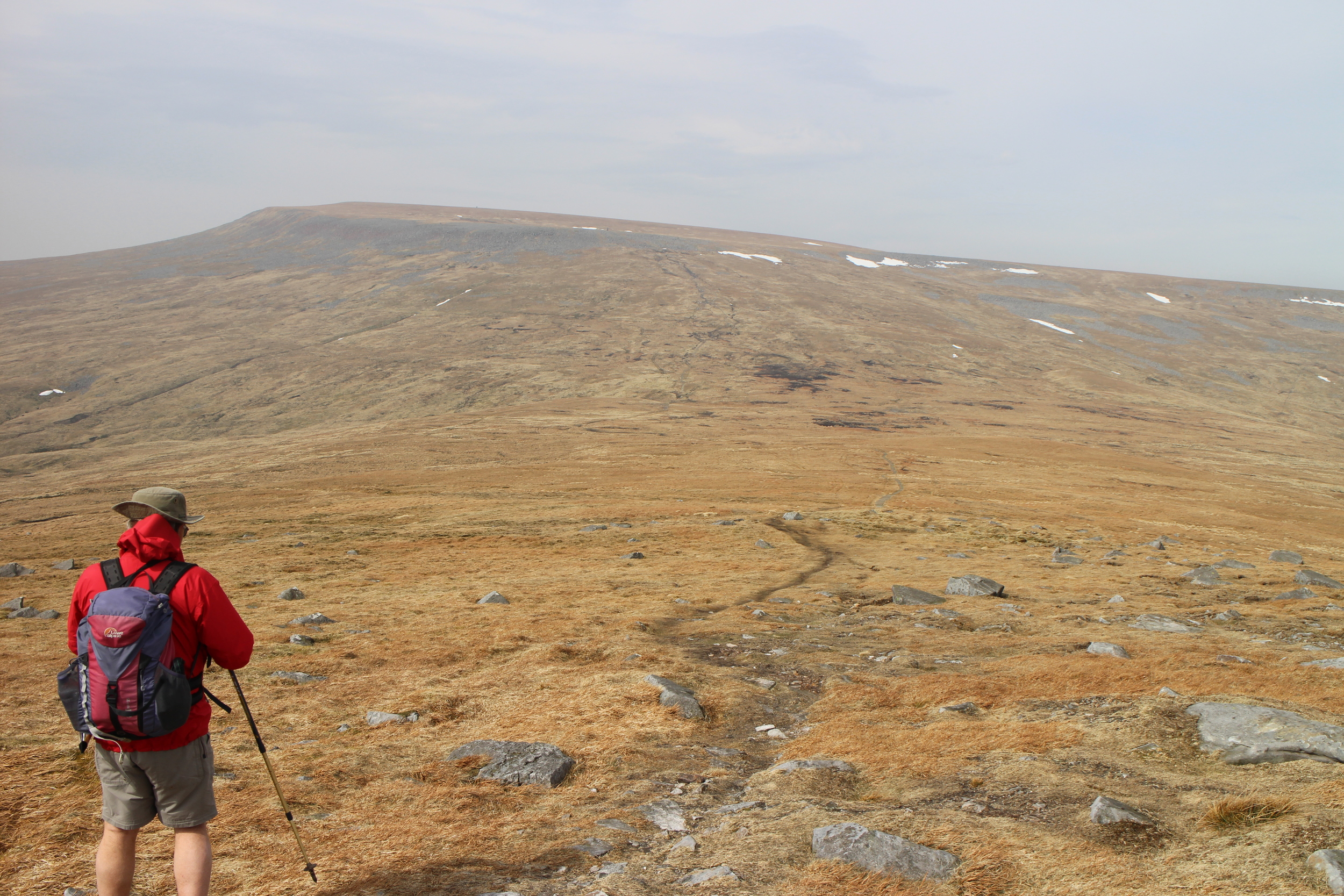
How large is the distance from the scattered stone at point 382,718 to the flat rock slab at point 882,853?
782cm

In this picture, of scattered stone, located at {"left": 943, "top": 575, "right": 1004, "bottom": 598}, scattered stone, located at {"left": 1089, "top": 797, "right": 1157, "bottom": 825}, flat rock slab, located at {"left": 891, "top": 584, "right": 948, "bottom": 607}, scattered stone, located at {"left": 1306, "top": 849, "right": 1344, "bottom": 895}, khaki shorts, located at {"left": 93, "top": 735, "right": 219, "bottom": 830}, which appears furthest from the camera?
scattered stone, located at {"left": 943, "top": 575, "right": 1004, "bottom": 598}

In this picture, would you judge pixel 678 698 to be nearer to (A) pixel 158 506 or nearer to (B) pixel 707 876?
(B) pixel 707 876

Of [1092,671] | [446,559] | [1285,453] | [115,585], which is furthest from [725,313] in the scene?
[115,585]

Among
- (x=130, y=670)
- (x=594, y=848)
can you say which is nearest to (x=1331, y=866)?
(x=594, y=848)

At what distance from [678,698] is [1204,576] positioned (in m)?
23.8

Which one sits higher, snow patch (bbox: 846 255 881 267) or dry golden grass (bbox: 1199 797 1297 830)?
snow patch (bbox: 846 255 881 267)

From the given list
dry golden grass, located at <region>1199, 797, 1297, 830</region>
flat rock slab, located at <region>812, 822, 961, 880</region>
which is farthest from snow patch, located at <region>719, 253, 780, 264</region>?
flat rock slab, located at <region>812, 822, 961, 880</region>

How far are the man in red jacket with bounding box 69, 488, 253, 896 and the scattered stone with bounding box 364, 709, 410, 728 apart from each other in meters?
6.57

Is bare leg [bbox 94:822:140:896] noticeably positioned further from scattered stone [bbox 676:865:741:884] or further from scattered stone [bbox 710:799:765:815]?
scattered stone [bbox 710:799:765:815]

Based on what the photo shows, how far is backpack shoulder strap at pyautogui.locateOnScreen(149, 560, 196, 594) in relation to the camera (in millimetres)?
6293

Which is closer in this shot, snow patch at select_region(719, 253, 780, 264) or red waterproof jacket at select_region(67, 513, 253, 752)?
red waterproof jacket at select_region(67, 513, 253, 752)

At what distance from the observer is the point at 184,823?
6.45 m

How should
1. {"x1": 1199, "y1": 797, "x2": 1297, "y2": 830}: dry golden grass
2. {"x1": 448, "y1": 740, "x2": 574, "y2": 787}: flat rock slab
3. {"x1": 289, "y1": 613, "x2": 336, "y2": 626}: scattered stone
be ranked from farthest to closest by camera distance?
1. {"x1": 289, "y1": 613, "x2": 336, "y2": 626}: scattered stone
2. {"x1": 448, "y1": 740, "x2": 574, "y2": 787}: flat rock slab
3. {"x1": 1199, "y1": 797, "x2": 1297, "y2": 830}: dry golden grass

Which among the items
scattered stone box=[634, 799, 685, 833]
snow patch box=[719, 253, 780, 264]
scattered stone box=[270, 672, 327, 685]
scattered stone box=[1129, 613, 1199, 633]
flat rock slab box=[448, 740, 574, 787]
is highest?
snow patch box=[719, 253, 780, 264]
